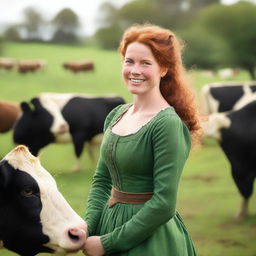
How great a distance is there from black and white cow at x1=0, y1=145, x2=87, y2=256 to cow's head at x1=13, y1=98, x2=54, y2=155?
577cm

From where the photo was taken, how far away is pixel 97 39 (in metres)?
24.3

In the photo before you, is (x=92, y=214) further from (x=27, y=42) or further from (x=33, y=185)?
(x=27, y=42)

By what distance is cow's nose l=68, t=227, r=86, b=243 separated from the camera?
2.09 m

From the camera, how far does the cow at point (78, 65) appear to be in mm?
17953

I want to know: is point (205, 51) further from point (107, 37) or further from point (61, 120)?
point (61, 120)

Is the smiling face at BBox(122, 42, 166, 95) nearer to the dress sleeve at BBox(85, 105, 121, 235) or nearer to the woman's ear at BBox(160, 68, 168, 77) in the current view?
the woman's ear at BBox(160, 68, 168, 77)

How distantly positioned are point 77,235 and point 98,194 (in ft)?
0.86

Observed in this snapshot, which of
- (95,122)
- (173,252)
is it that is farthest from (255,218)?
(173,252)

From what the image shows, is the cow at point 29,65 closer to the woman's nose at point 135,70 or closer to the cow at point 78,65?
the cow at point 78,65

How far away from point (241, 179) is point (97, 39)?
749 inches

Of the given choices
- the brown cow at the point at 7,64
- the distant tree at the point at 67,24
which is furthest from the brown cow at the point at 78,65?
the distant tree at the point at 67,24

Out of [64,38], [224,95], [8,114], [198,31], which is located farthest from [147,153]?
[198,31]

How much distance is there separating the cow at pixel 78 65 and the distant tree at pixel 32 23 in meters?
3.20

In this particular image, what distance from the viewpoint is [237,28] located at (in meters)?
25.1
